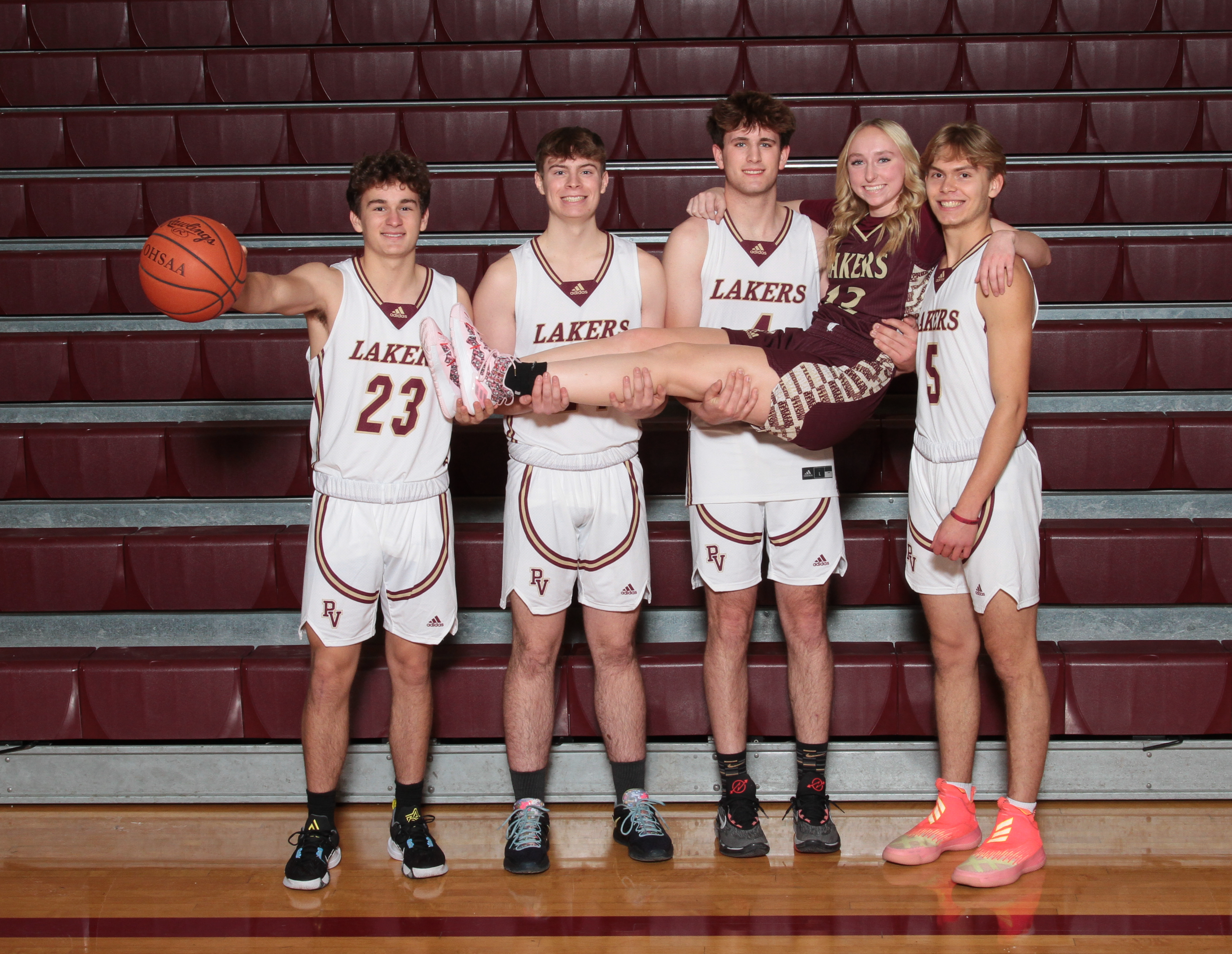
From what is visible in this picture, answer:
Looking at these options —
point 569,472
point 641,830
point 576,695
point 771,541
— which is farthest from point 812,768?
point 569,472

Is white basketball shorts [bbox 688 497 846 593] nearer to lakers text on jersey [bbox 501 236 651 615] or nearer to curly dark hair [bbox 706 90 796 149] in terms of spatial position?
lakers text on jersey [bbox 501 236 651 615]

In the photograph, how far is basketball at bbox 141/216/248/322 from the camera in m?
2.11

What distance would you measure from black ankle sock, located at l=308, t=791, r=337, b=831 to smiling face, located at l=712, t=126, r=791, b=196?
166 centimetres

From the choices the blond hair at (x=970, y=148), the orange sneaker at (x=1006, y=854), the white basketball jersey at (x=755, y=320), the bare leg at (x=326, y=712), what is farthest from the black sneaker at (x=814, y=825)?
the blond hair at (x=970, y=148)

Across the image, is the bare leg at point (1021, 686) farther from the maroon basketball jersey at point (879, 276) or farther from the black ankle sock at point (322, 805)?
the black ankle sock at point (322, 805)

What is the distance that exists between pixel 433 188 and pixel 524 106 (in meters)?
0.71

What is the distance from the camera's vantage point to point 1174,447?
3.19 meters

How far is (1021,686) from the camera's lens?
92.9 inches

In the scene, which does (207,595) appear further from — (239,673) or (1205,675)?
(1205,675)

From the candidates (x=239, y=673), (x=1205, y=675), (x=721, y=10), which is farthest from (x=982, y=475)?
(x=721, y=10)

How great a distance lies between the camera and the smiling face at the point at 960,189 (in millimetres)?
2281

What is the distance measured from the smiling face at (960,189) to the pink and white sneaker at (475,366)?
97 cm

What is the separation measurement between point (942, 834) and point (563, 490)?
1.15m

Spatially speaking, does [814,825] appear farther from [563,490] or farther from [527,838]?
[563,490]
